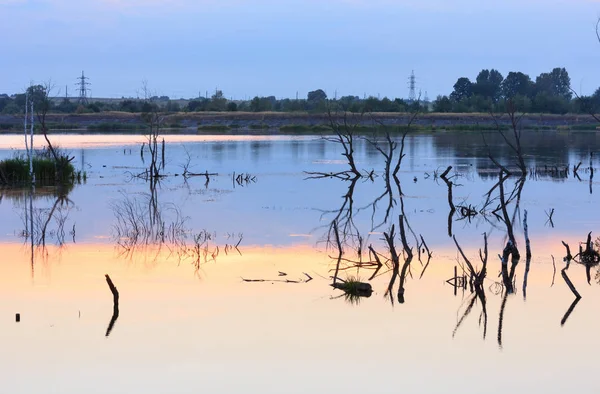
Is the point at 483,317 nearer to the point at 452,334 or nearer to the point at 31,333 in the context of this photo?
the point at 452,334

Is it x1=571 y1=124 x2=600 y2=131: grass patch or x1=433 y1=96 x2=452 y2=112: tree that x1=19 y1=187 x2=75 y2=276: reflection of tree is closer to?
x1=571 y1=124 x2=600 y2=131: grass patch

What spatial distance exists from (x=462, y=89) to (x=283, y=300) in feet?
354

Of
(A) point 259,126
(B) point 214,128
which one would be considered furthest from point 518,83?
(B) point 214,128

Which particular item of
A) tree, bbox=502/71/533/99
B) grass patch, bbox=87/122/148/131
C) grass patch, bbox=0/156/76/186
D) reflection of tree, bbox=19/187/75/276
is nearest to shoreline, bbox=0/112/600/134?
grass patch, bbox=87/122/148/131

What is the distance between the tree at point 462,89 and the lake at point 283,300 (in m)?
93.3

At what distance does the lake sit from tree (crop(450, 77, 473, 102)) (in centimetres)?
9330

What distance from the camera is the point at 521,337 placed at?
1016cm

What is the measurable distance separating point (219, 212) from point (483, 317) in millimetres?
11481

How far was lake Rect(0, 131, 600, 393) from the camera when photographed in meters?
8.94

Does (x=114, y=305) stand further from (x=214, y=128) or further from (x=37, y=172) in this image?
(x=214, y=128)

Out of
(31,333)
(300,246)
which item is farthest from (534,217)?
(31,333)

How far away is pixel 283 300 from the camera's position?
11703 millimetres

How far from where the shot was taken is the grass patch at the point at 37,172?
1069 inches

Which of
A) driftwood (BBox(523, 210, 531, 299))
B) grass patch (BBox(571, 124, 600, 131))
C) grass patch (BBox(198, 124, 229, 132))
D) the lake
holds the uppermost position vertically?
grass patch (BBox(571, 124, 600, 131))
